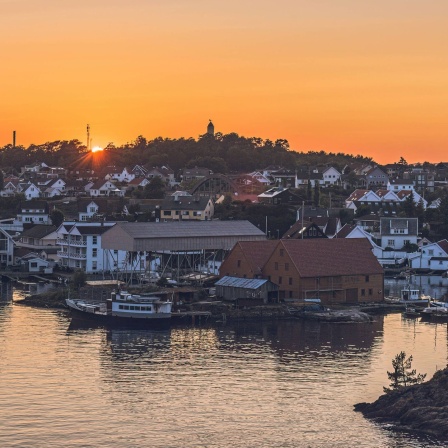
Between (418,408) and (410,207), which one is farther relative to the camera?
Result: (410,207)

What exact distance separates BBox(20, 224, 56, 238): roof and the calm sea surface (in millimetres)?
27518

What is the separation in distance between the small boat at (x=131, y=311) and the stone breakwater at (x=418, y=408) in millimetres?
16722

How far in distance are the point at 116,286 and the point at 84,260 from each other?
13635mm

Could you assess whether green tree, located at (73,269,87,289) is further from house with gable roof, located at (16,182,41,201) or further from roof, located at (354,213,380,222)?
house with gable roof, located at (16,182,41,201)

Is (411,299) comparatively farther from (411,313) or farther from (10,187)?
(10,187)

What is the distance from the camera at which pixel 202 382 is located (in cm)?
3728

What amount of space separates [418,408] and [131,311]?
19.8m

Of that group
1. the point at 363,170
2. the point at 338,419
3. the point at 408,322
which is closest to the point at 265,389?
the point at 338,419

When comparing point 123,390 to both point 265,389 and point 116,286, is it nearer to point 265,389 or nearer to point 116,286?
point 265,389

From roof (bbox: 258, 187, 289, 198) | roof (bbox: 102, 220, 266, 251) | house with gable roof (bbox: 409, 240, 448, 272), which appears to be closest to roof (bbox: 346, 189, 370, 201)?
roof (bbox: 258, 187, 289, 198)

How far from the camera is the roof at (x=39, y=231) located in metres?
78.7

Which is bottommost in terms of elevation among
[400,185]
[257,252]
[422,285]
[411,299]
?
[411,299]

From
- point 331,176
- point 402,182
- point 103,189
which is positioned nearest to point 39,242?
point 103,189

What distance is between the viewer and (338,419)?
3256cm
